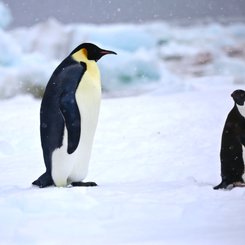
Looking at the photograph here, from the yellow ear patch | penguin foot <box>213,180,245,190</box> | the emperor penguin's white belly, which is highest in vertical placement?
the yellow ear patch

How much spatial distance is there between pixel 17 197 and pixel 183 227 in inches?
27.2

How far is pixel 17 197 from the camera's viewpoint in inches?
96.7

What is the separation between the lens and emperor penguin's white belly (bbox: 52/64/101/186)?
2.85m

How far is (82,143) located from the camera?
9.45ft

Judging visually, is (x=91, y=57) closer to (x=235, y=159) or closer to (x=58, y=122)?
(x=58, y=122)

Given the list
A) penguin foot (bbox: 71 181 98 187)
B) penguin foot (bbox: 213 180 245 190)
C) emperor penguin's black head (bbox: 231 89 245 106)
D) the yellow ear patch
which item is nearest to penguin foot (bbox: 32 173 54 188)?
penguin foot (bbox: 71 181 98 187)

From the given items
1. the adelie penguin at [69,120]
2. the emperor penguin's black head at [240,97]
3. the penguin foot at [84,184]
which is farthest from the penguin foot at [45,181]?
the emperor penguin's black head at [240,97]

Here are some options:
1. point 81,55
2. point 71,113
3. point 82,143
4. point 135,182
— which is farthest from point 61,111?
point 135,182

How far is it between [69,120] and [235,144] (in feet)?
2.59

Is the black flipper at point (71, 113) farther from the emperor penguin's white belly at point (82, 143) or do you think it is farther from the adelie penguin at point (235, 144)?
the adelie penguin at point (235, 144)

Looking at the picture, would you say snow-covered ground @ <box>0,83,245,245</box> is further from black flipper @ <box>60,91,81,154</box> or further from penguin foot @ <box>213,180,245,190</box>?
black flipper @ <box>60,91,81,154</box>

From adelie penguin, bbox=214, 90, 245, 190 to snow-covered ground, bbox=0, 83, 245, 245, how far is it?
16 centimetres

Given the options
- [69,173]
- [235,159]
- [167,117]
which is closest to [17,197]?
[69,173]

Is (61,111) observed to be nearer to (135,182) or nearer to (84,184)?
(84,184)
